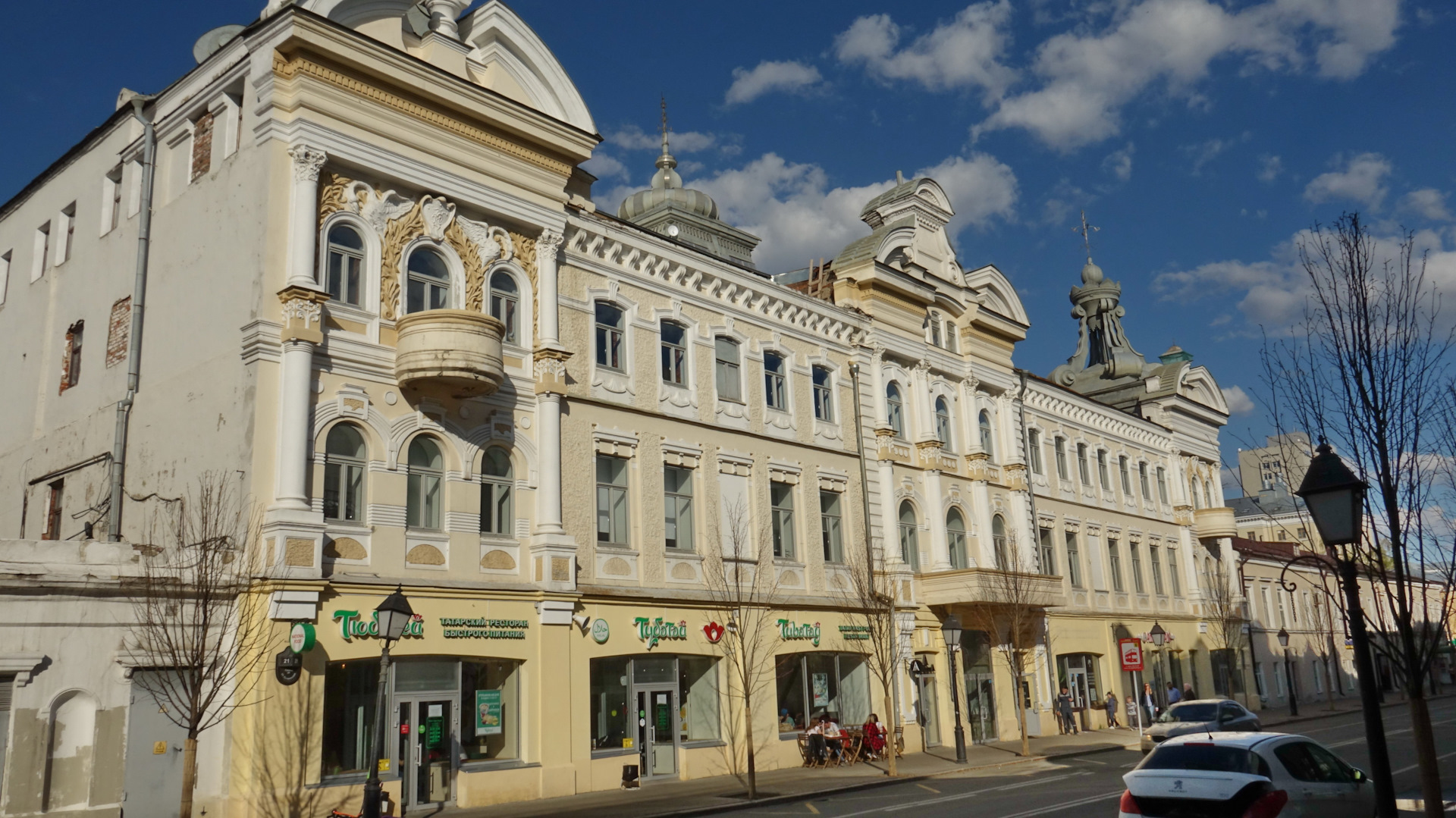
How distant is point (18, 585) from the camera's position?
16516 mm

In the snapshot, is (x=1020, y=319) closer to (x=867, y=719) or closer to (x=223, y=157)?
(x=867, y=719)

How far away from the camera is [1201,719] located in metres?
24.9

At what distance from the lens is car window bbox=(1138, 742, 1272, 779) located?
1086 cm

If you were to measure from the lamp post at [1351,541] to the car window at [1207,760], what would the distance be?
1002 millimetres

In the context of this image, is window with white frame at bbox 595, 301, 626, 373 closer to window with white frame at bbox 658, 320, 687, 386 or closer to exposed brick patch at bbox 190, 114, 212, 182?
window with white frame at bbox 658, 320, 687, 386

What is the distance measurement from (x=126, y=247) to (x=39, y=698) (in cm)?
1109

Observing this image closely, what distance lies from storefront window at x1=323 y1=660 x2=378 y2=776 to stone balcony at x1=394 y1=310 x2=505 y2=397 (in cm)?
523

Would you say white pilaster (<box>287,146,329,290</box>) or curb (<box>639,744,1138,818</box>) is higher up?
white pilaster (<box>287,146,329,290</box>)

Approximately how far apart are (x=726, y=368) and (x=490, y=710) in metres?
11.6

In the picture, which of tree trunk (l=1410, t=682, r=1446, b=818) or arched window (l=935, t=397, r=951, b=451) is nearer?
tree trunk (l=1410, t=682, r=1446, b=818)

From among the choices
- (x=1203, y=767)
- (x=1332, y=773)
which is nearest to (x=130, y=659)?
(x=1203, y=767)

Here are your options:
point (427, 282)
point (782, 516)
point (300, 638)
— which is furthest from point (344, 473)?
point (782, 516)

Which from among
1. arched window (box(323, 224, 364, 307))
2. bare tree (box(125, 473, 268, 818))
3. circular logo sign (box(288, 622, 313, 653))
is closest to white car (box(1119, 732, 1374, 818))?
bare tree (box(125, 473, 268, 818))

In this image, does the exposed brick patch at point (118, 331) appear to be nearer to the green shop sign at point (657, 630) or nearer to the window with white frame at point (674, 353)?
the window with white frame at point (674, 353)
